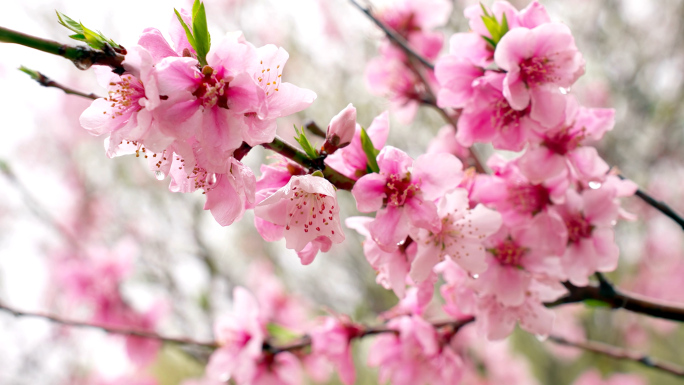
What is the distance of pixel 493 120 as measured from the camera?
2.57ft

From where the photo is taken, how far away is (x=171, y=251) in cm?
283

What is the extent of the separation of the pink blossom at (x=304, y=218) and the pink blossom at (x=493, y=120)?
1.11ft

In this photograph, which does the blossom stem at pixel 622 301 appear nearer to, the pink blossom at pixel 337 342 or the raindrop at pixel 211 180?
the pink blossom at pixel 337 342

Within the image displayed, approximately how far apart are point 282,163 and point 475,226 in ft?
1.11

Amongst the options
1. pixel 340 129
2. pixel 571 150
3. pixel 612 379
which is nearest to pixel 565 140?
pixel 571 150

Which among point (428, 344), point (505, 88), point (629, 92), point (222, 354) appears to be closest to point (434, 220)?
point (505, 88)

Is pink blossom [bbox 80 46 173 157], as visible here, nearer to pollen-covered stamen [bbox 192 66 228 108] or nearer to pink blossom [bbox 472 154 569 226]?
pollen-covered stamen [bbox 192 66 228 108]

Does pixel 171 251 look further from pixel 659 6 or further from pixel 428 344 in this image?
pixel 659 6

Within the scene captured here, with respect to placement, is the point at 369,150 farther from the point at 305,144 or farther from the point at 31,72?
the point at 31,72

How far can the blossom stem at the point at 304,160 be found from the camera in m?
0.58

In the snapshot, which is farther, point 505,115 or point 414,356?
point 414,356

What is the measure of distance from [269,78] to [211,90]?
0.08 m

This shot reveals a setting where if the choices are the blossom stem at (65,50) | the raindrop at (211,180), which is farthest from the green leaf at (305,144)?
the blossom stem at (65,50)

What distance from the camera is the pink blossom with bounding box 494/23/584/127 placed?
72cm
